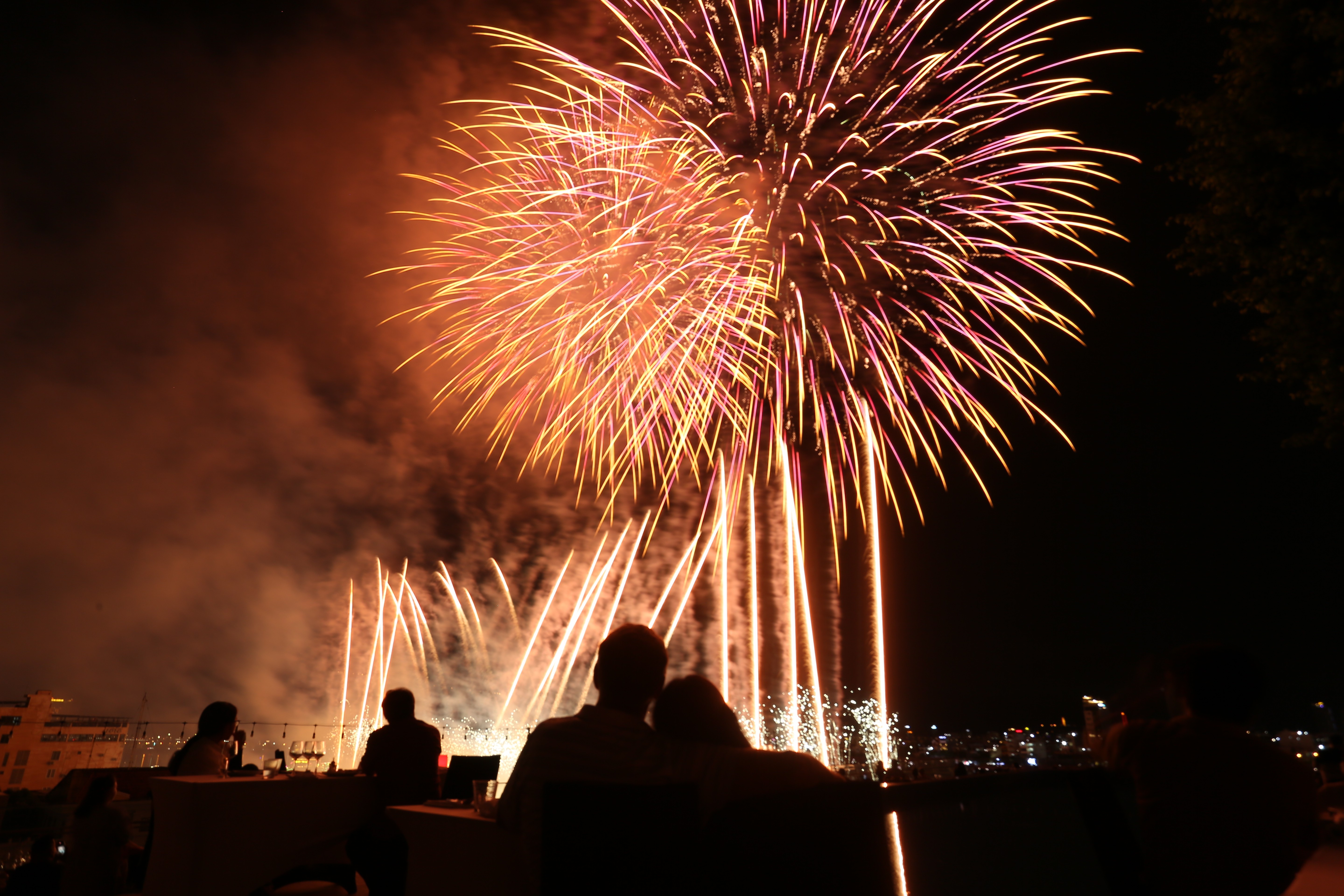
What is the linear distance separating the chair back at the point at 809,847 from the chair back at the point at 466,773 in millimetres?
3832

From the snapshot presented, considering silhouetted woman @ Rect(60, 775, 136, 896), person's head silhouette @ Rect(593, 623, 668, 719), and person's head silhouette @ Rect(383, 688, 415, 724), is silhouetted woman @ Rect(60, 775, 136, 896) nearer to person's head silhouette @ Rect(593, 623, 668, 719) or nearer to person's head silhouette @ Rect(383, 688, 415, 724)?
person's head silhouette @ Rect(383, 688, 415, 724)

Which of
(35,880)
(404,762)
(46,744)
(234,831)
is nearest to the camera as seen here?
(234,831)

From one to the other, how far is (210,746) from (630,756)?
12.0 ft

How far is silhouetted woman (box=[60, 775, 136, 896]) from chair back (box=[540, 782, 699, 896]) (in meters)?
4.14

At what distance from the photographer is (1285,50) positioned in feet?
20.3

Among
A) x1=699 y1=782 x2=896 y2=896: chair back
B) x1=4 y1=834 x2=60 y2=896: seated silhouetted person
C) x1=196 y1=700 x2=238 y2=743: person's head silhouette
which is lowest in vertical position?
x1=4 y1=834 x2=60 y2=896: seated silhouetted person

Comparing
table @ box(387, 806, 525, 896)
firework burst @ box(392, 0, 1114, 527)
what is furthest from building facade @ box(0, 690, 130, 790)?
table @ box(387, 806, 525, 896)

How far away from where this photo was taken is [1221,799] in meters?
2.31

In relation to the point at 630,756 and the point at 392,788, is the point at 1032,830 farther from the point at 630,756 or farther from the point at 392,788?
the point at 392,788

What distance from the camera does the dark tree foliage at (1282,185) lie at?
606 centimetres

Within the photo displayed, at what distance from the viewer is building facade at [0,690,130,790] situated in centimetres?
2605

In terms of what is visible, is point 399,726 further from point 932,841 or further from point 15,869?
point 932,841

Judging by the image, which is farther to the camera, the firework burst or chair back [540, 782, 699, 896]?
the firework burst

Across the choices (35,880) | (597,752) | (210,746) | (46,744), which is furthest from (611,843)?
(46,744)
